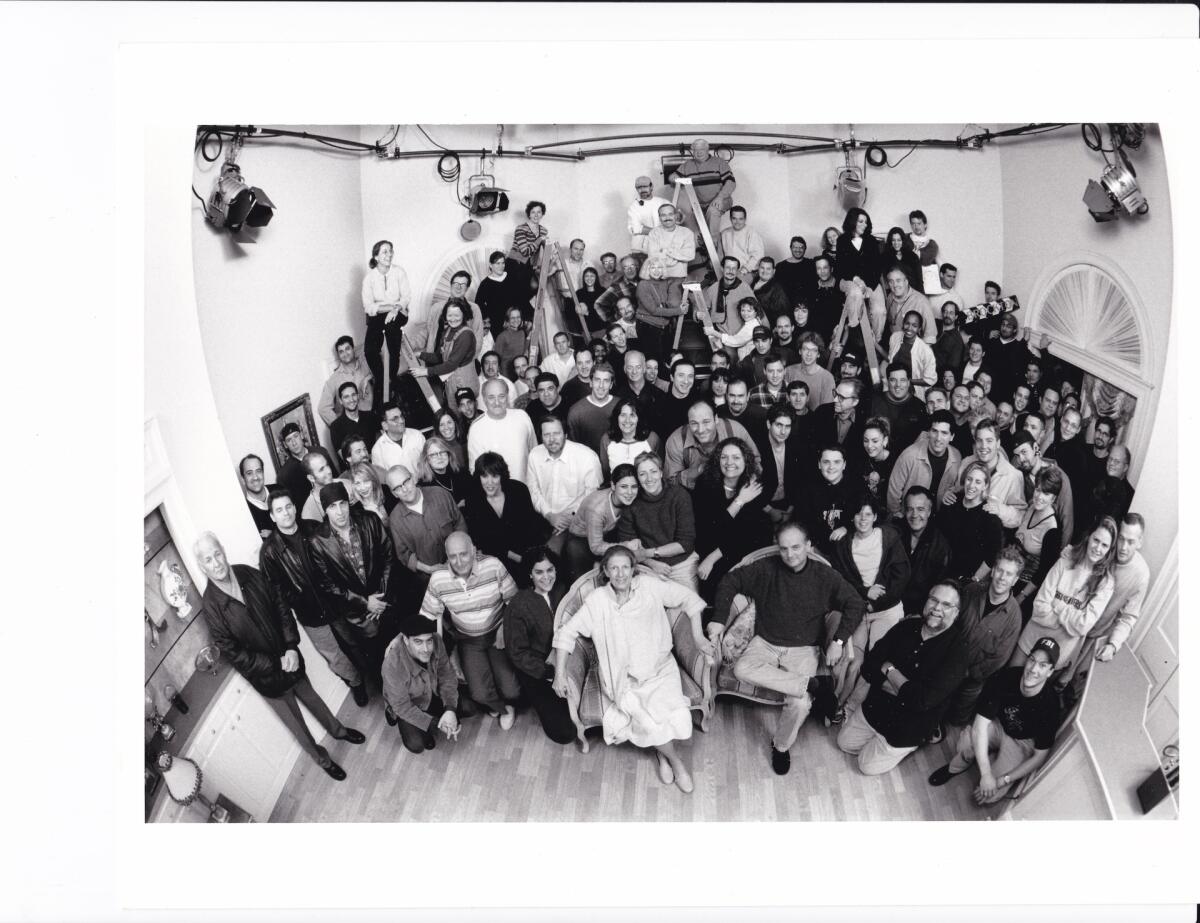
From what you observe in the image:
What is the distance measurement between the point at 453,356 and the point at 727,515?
132cm

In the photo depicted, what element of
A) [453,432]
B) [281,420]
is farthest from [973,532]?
[281,420]

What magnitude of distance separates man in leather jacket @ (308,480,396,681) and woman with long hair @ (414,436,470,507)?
27 cm

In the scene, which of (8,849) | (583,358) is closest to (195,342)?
(583,358)

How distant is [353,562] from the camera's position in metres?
2.74

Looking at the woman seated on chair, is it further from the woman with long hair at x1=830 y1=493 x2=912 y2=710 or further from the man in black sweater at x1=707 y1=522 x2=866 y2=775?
the woman with long hair at x1=830 y1=493 x2=912 y2=710

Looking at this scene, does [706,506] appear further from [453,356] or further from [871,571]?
[453,356]

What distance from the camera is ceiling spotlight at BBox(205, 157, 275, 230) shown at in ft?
8.36

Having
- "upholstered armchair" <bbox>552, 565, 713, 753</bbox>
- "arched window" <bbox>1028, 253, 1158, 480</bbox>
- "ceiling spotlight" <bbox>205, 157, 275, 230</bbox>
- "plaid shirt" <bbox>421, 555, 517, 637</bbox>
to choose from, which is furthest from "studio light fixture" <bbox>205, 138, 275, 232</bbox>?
"arched window" <bbox>1028, 253, 1158, 480</bbox>

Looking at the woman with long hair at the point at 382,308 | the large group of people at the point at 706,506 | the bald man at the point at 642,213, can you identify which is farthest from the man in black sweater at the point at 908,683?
the woman with long hair at the point at 382,308

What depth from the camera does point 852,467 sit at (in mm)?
2680
